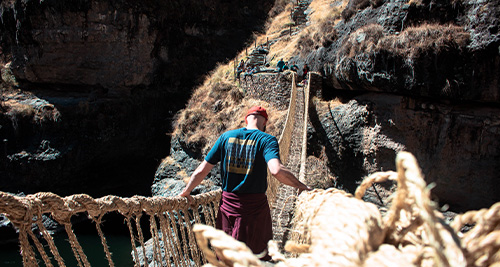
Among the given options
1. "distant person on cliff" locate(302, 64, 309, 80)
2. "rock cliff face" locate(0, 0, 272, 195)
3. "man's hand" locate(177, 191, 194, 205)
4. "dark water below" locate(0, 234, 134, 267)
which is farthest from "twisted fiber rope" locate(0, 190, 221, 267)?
"rock cliff face" locate(0, 0, 272, 195)

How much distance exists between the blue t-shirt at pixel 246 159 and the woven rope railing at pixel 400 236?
104 cm

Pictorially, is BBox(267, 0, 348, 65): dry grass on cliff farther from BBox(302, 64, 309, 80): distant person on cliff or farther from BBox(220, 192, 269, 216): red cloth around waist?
BBox(220, 192, 269, 216): red cloth around waist

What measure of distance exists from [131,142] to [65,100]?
11.2 ft

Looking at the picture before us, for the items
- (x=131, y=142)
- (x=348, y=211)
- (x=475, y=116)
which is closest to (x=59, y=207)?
(x=348, y=211)

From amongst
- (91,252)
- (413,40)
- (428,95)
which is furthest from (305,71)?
(91,252)

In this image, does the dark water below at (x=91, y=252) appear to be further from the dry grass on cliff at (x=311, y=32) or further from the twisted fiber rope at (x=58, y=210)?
the twisted fiber rope at (x=58, y=210)

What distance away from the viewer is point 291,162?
504 centimetres

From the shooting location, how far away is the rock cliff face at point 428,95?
5.75m

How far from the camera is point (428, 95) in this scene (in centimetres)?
632

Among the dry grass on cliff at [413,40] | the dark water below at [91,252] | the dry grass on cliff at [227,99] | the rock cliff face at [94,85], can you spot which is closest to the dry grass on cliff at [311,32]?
the dry grass on cliff at [227,99]

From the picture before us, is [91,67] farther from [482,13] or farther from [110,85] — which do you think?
[482,13]

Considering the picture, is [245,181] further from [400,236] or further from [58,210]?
[400,236]

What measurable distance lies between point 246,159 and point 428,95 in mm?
6025

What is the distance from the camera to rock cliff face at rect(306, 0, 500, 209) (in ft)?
18.9
